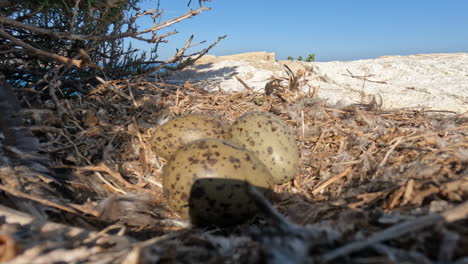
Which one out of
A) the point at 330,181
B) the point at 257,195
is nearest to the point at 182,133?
the point at 330,181

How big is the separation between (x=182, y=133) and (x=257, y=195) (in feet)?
4.46

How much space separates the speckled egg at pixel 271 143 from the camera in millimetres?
2186

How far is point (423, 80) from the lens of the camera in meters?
4.52

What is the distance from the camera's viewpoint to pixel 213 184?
5.51ft

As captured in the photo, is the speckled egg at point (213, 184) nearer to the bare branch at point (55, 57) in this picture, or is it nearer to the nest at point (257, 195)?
the nest at point (257, 195)

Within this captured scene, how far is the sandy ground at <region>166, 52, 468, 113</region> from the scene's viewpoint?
3.80 m

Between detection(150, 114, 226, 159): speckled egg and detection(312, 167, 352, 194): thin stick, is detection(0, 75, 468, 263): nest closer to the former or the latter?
detection(312, 167, 352, 194): thin stick

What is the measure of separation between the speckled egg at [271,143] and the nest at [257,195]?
186 millimetres

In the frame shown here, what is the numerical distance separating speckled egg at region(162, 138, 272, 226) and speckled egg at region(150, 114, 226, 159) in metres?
0.46

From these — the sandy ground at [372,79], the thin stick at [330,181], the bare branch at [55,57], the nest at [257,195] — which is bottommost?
the thin stick at [330,181]

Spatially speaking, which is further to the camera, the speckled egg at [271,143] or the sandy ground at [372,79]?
the sandy ground at [372,79]

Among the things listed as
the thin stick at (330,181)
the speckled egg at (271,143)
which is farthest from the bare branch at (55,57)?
the thin stick at (330,181)

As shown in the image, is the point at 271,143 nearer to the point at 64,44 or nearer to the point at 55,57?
the point at 55,57

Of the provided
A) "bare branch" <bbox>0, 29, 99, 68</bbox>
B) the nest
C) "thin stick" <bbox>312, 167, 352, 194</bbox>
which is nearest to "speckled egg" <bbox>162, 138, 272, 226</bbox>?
the nest
